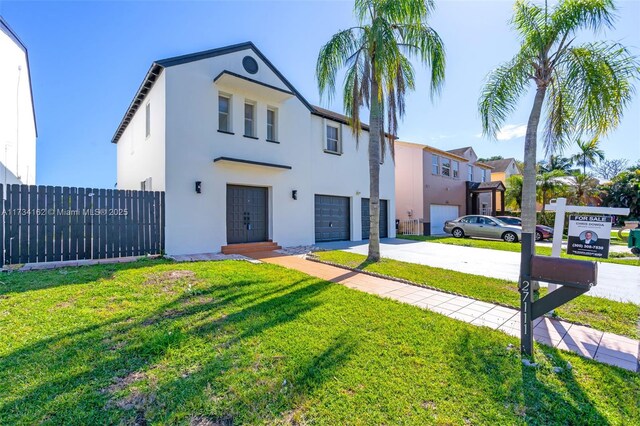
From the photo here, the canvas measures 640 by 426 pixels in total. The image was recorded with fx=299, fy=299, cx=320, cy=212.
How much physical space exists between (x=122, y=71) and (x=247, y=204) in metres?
9.22

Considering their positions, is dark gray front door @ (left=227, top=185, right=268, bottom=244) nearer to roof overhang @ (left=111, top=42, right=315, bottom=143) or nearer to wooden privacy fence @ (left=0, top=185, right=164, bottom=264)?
wooden privacy fence @ (left=0, top=185, right=164, bottom=264)

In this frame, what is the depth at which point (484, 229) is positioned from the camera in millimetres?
17156

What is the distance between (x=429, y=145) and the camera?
817 inches

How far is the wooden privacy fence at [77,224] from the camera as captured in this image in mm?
7477

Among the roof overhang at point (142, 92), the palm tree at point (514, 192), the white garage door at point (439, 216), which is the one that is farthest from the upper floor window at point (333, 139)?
the palm tree at point (514, 192)

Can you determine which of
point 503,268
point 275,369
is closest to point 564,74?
point 503,268

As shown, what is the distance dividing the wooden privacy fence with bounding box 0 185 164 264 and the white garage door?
712 inches

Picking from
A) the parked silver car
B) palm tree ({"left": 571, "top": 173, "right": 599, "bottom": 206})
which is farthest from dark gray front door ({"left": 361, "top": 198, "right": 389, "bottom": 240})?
palm tree ({"left": 571, "top": 173, "right": 599, "bottom": 206})

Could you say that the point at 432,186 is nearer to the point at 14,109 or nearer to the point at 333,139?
the point at 333,139

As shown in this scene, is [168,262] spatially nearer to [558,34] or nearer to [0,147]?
[0,147]

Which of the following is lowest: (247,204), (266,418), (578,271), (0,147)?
(266,418)

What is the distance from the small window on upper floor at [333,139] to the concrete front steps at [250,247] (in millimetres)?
5681

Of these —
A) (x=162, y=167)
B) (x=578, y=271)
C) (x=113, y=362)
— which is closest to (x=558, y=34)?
(x=578, y=271)

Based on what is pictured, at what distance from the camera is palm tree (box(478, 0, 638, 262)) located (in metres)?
5.46
